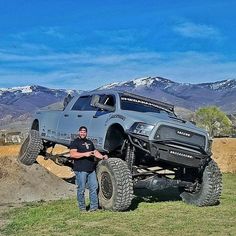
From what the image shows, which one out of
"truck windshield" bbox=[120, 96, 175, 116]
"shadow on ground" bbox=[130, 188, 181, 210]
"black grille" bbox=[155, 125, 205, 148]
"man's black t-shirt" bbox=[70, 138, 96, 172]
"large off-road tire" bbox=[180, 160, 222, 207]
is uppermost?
"truck windshield" bbox=[120, 96, 175, 116]

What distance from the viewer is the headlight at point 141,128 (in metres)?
10.8

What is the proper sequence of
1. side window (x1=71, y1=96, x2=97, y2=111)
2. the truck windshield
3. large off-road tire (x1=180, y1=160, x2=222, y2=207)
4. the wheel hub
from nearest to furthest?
the wheel hub, large off-road tire (x1=180, y1=160, x2=222, y2=207), the truck windshield, side window (x1=71, y1=96, x2=97, y2=111)

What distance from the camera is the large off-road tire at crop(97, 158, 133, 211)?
1049cm

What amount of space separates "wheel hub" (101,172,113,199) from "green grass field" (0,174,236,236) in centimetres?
41

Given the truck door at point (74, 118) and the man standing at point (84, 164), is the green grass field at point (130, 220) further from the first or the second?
the truck door at point (74, 118)

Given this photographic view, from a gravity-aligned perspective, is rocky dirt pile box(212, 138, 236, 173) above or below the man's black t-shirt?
below

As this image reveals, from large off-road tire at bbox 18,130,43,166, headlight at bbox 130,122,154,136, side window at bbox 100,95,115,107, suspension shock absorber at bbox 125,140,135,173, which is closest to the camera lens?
headlight at bbox 130,122,154,136

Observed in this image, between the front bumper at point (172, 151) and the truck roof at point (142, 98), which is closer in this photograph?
the front bumper at point (172, 151)

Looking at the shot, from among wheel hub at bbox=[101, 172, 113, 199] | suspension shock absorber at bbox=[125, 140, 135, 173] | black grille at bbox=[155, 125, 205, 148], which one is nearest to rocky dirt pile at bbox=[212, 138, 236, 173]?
black grille at bbox=[155, 125, 205, 148]

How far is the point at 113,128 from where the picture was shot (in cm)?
1190

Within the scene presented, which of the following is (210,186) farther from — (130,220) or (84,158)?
(84,158)

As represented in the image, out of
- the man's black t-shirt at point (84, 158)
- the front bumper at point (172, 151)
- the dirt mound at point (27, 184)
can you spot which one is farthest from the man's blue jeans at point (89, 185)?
the dirt mound at point (27, 184)

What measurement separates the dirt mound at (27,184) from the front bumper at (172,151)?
15.4 ft

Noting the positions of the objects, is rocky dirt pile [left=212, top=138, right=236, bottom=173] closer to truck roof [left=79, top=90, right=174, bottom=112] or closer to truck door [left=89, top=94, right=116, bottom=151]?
truck roof [left=79, top=90, right=174, bottom=112]
